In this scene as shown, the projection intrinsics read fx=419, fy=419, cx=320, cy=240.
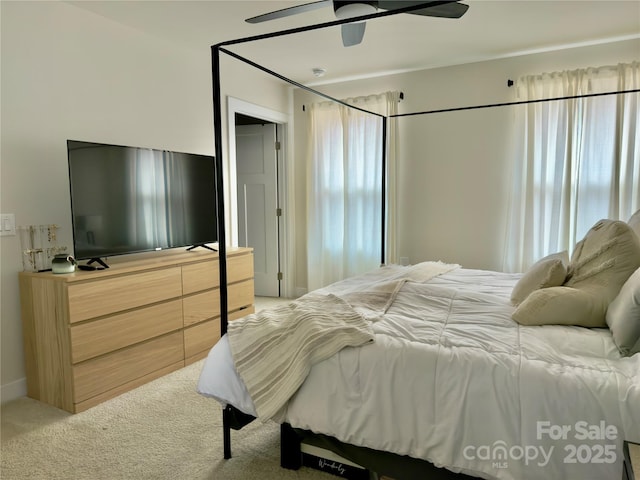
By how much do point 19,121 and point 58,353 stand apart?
1.44 m

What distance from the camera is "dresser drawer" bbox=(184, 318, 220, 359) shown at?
10.4 feet

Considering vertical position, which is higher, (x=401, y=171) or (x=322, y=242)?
(x=401, y=171)

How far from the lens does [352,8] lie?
2.17 metres

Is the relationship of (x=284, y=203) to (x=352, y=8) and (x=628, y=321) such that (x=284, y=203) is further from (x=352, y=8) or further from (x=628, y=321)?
(x=628, y=321)

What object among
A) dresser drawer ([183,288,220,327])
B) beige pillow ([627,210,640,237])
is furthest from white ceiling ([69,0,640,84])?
dresser drawer ([183,288,220,327])

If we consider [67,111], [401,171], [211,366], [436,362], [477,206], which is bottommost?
[211,366]

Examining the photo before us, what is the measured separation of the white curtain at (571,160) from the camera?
3537 millimetres

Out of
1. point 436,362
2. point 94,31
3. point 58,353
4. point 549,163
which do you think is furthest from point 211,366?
point 549,163

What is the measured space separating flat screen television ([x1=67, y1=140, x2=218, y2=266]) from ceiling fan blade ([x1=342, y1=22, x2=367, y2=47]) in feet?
5.13

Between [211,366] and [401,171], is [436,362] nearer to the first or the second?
[211,366]

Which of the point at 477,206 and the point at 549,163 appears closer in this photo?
the point at 549,163

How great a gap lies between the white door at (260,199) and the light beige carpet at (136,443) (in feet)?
9.00

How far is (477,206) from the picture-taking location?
4.23 metres

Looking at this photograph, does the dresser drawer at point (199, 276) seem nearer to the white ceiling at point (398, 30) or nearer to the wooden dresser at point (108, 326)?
the wooden dresser at point (108, 326)
